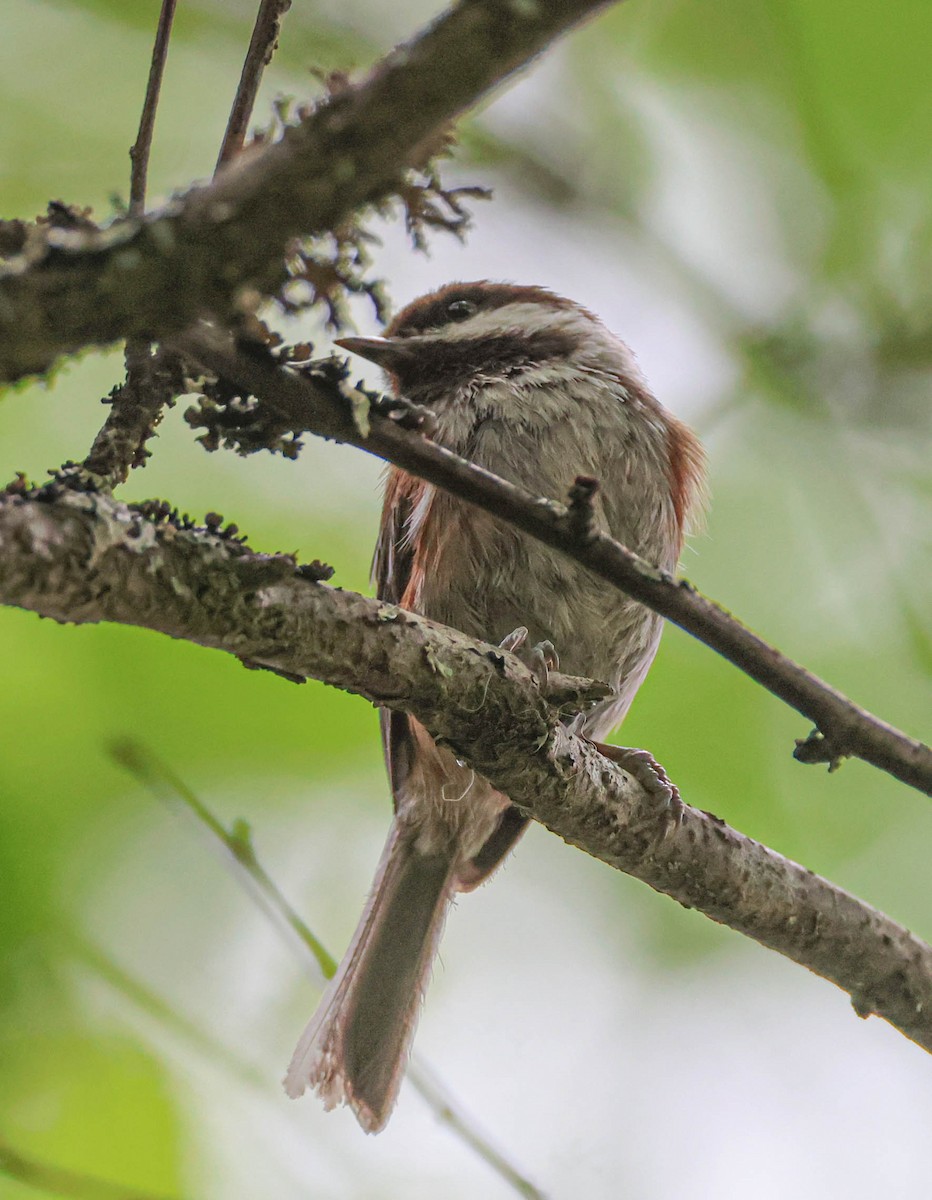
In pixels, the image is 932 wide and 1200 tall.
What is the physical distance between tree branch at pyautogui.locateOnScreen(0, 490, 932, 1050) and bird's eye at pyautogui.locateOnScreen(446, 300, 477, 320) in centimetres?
201

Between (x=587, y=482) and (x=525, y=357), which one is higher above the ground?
(x=525, y=357)

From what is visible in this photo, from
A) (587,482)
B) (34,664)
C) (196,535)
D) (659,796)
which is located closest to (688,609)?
(587,482)

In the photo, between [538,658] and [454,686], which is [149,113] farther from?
[538,658]

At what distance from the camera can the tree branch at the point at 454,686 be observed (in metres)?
1.81

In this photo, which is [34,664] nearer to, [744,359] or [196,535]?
[196,535]

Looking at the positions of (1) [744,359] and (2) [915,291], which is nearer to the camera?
(2) [915,291]

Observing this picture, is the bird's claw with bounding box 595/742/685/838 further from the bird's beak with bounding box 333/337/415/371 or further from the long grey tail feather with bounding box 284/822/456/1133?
the bird's beak with bounding box 333/337/415/371

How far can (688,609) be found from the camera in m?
1.90

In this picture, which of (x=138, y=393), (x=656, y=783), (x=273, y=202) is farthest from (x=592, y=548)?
(x=656, y=783)

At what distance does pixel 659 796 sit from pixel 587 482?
62.0 inches

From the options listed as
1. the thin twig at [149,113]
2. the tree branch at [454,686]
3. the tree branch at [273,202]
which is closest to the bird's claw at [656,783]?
the tree branch at [454,686]

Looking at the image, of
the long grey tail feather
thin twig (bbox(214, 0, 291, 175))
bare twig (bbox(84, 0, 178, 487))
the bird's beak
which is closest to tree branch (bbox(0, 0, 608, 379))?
bare twig (bbox(84, 0, 178, 487))

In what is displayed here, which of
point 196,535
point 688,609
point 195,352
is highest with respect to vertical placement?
point 688,609

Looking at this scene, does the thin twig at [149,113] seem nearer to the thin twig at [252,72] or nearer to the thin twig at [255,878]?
the thin twig at [252,72]
